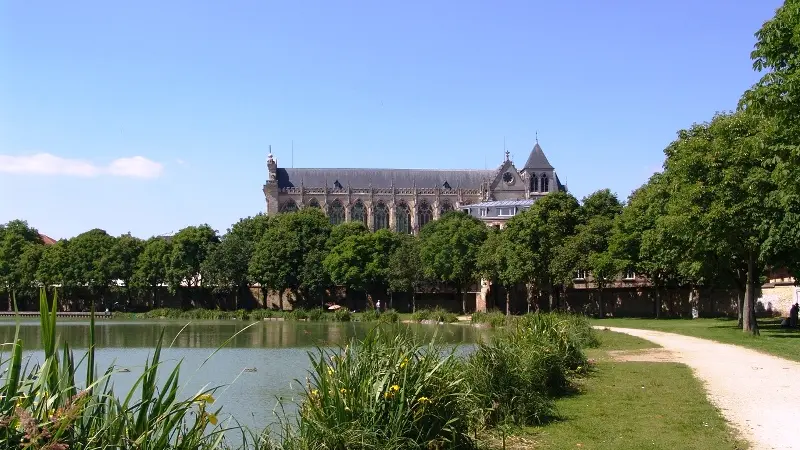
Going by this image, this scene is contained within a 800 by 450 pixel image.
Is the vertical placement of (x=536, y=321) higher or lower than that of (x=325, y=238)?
lower

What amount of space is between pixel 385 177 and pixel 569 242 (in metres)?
76.1

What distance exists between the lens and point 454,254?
65.3m

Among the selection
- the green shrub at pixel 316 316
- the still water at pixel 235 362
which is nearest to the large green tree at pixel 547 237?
the green shrub at pixel 316 316

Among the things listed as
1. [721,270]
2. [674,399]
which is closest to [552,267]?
[721,270]

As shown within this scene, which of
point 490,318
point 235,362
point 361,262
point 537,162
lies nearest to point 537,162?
point 537,162

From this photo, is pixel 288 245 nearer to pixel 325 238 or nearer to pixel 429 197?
pixel 325 238

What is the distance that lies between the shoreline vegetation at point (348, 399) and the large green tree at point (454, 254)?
4791 cm

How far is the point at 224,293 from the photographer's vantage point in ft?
248

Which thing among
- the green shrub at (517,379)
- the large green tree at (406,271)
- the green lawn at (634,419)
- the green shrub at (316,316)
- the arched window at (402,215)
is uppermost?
the arched window at (402,215)

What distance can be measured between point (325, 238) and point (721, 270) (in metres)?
46.0

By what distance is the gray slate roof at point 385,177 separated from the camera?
400 feet

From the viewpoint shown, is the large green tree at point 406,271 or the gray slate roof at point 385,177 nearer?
the large green tree at point 406,271

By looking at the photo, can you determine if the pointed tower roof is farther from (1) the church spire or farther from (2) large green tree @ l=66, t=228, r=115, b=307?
(2) large green tree @ l=66, t=228, r=115, b=307

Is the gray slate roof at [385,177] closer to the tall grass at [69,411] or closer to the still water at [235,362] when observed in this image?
the still water at [235,362]
